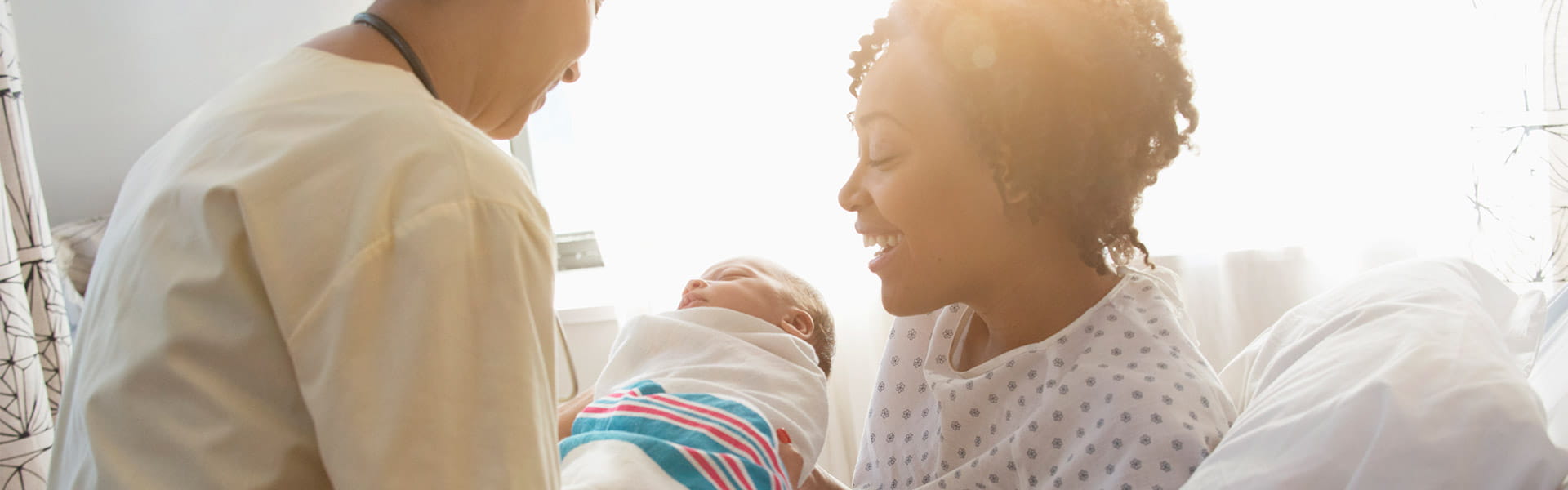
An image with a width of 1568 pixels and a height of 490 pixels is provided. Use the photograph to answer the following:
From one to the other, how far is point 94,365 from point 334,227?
21cm

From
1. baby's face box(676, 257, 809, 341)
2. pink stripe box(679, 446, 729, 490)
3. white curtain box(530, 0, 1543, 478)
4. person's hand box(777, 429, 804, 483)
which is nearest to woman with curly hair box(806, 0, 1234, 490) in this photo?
person's hand box(777, 429, 804, 483)

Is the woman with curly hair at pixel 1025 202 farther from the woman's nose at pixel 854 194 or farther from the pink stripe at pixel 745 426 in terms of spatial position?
the pink stripe at pixel 745 426

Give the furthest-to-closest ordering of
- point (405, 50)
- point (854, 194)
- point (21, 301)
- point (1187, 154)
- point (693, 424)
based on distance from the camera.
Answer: point (1187, 154), point (21, 301), point (854, 194), point (693, 424), point (405, 50)

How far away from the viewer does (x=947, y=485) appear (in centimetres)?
129

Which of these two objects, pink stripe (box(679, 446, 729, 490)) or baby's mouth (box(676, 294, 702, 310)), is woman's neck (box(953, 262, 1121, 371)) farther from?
baby's mouth (box(676, 294, 702, 310))

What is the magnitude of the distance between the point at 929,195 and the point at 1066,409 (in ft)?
1.00

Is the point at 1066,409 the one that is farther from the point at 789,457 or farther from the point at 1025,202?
the point at 789,457

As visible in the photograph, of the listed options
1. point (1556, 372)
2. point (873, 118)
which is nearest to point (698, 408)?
point (873, 118)

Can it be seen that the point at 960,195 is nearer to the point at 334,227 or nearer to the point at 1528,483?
the point at 1528,483

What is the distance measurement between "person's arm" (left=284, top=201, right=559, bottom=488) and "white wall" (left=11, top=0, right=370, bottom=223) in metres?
2.58

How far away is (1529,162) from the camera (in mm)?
2119

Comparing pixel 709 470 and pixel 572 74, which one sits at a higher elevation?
pixel 572 74

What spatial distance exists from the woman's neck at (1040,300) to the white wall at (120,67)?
228 centimetres

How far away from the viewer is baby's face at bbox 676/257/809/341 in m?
1.75
